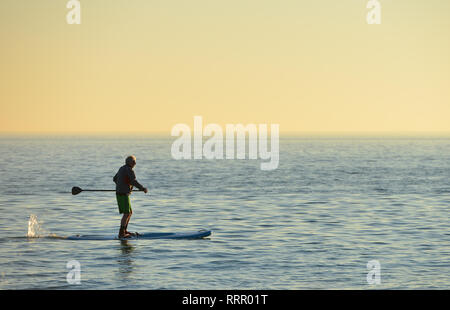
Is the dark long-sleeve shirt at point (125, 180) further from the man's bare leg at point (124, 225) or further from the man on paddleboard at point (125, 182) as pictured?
the man's bare leg at point (124, 225)

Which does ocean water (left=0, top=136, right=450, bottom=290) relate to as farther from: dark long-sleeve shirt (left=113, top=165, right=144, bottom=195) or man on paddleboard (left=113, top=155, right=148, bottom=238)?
dark long-sleeve shirt (left=113, top=165, right=144, bottom=195)

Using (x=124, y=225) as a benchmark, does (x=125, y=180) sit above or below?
above

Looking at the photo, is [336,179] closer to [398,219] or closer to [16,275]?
[398,219]

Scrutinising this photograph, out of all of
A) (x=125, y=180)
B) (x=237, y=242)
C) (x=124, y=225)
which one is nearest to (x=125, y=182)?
(x=125, y=180)

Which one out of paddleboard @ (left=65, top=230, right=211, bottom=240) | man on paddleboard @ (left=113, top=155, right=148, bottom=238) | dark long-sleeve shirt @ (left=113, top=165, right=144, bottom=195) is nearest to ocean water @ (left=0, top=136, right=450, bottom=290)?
paddleboard @ (left=65, top=230, right=211, bottom=240)

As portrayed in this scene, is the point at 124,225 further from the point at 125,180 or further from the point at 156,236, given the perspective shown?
the point at 125,180

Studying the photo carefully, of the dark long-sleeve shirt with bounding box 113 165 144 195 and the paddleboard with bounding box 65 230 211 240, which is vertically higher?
the dark long-sleeve shirt with bounding box 113 165 144 195

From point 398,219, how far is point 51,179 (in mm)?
31243

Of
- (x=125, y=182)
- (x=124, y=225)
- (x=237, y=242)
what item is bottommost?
(x=237, y=242)

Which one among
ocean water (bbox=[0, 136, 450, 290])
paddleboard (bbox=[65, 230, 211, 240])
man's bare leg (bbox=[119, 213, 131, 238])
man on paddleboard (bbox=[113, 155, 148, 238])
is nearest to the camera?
ocean water (bbox=[0, 136, 450, 290])

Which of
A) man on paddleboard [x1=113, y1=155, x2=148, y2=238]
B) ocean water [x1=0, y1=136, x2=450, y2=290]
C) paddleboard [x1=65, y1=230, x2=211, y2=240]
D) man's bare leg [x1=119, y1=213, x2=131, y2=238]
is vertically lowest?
ocean water [x1=0, y1=136, x2=450, y2=290]

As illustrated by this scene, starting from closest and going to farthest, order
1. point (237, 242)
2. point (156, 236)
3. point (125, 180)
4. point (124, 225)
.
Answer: point (125, 180)
point (124, 225)
point (237, 242)
point (156, 236)

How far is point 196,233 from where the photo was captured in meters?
19.9
